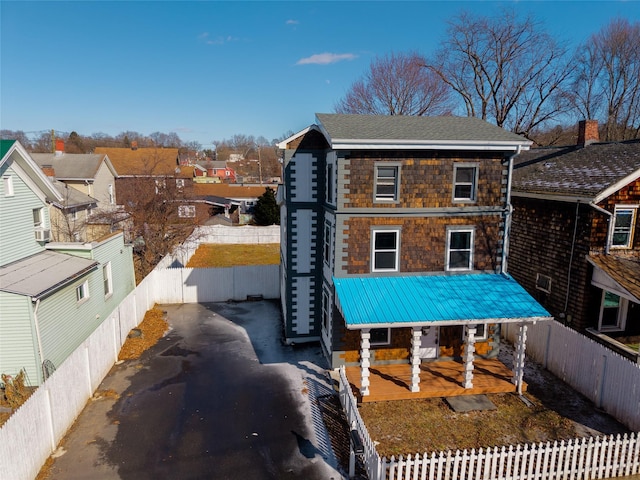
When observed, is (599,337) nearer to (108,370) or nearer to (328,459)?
(328,459)

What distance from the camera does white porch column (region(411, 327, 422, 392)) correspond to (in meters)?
13.7

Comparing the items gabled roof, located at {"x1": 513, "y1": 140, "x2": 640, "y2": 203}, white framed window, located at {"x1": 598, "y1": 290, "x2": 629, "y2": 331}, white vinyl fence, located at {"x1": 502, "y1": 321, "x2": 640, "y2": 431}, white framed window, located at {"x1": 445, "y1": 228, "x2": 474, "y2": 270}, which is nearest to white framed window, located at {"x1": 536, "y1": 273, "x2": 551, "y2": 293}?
white framed window, located at {"x1": 598, "y1": 290, "x2": 629, "y2": 331}

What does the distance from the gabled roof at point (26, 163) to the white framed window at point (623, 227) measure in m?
23.2

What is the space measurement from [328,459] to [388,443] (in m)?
1.80

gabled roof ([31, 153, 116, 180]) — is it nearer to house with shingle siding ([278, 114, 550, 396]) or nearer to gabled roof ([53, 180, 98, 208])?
gabled roof ([53, 180, 98, 208])

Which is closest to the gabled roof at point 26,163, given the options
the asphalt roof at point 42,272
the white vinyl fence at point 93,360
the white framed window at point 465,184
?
the asphalt roof at point 42,272

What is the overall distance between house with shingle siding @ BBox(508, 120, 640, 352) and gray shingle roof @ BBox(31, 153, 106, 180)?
41.3 metres

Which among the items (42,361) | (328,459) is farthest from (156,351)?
(328,459)

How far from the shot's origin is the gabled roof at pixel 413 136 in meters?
14.3

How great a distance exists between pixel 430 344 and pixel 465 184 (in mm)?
6172

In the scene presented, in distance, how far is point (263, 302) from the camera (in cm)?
2470

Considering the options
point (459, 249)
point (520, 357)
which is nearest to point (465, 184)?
point (459, 249)

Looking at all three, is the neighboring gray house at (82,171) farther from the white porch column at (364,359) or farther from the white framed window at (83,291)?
the white porch column at (364,359)

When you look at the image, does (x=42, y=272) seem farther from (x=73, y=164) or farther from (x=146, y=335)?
(x=73, y=164)
